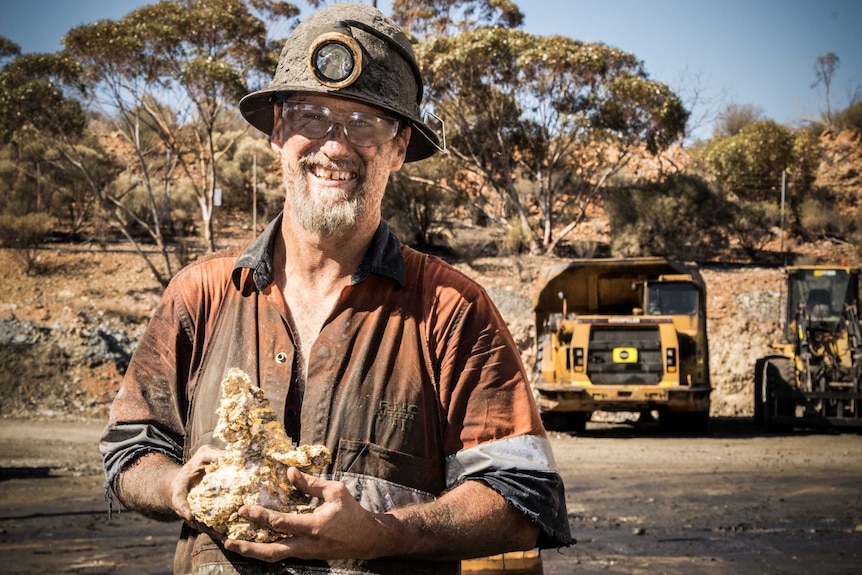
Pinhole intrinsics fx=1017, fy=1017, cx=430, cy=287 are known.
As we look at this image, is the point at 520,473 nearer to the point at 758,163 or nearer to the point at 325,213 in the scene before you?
the point at 325,213

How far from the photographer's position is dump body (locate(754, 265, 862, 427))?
1600 cm

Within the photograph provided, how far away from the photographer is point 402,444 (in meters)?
2.20

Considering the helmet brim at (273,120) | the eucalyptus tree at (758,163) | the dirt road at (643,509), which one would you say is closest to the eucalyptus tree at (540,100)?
the eucalyptus tree at (758,163)

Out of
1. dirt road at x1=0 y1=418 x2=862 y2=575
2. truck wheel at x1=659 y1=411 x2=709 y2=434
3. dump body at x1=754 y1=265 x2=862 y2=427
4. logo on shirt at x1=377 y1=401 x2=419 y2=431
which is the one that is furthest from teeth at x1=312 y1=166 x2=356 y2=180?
dump body at x1=754 y1=265 x2=862 y2=427

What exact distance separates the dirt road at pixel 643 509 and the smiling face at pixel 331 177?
5.38 meters

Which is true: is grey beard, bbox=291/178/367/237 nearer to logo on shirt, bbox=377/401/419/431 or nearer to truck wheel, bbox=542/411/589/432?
logo on shirt, bbox=377/401/419/431

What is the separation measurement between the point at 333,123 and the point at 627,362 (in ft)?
44.5

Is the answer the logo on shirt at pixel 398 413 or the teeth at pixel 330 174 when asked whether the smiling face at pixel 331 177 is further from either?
the logo on shirt at pixel 398 413

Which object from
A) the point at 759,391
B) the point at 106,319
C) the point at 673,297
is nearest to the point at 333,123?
the point at 673,297

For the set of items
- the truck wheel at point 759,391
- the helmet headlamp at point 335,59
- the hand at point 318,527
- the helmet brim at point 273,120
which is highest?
the helmet headlamp at point 335,59

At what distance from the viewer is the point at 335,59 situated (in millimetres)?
2328

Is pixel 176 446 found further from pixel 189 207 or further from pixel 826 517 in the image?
pixel 189 207

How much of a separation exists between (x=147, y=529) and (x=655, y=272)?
1035 centimetres

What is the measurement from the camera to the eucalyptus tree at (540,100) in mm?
26938
